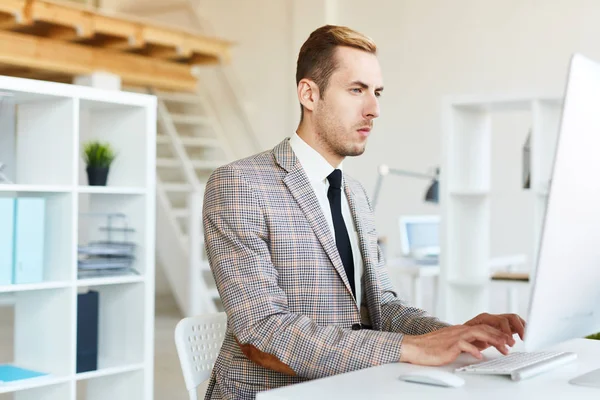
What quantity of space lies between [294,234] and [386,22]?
21.2 feet

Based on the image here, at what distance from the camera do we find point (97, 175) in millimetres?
3273

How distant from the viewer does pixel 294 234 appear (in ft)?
Result: 6.54

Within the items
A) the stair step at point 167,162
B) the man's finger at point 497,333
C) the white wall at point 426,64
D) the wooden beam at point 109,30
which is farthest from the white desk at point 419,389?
the stair step at point 167,162

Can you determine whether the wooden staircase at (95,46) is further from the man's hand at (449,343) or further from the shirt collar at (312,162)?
the man's hand at (449,343)

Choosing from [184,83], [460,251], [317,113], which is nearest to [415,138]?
[184,83]

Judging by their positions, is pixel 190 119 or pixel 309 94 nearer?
pixel 309 94

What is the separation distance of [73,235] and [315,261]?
134 centimetres

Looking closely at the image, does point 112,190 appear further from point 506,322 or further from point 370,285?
point 506,322

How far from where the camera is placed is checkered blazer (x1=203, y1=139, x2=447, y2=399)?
5.78 ft

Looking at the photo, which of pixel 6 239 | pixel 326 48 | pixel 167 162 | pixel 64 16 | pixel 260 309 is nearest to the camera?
pixel 260 309

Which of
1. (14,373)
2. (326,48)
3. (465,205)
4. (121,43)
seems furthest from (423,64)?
(326,48)

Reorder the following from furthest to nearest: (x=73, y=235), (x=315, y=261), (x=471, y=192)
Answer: (x=471, y=192) < (x=73, y=235) < (x=315, y=261)

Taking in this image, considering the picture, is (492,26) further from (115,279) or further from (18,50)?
(115,279)

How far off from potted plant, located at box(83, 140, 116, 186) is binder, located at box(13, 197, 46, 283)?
0.28m
